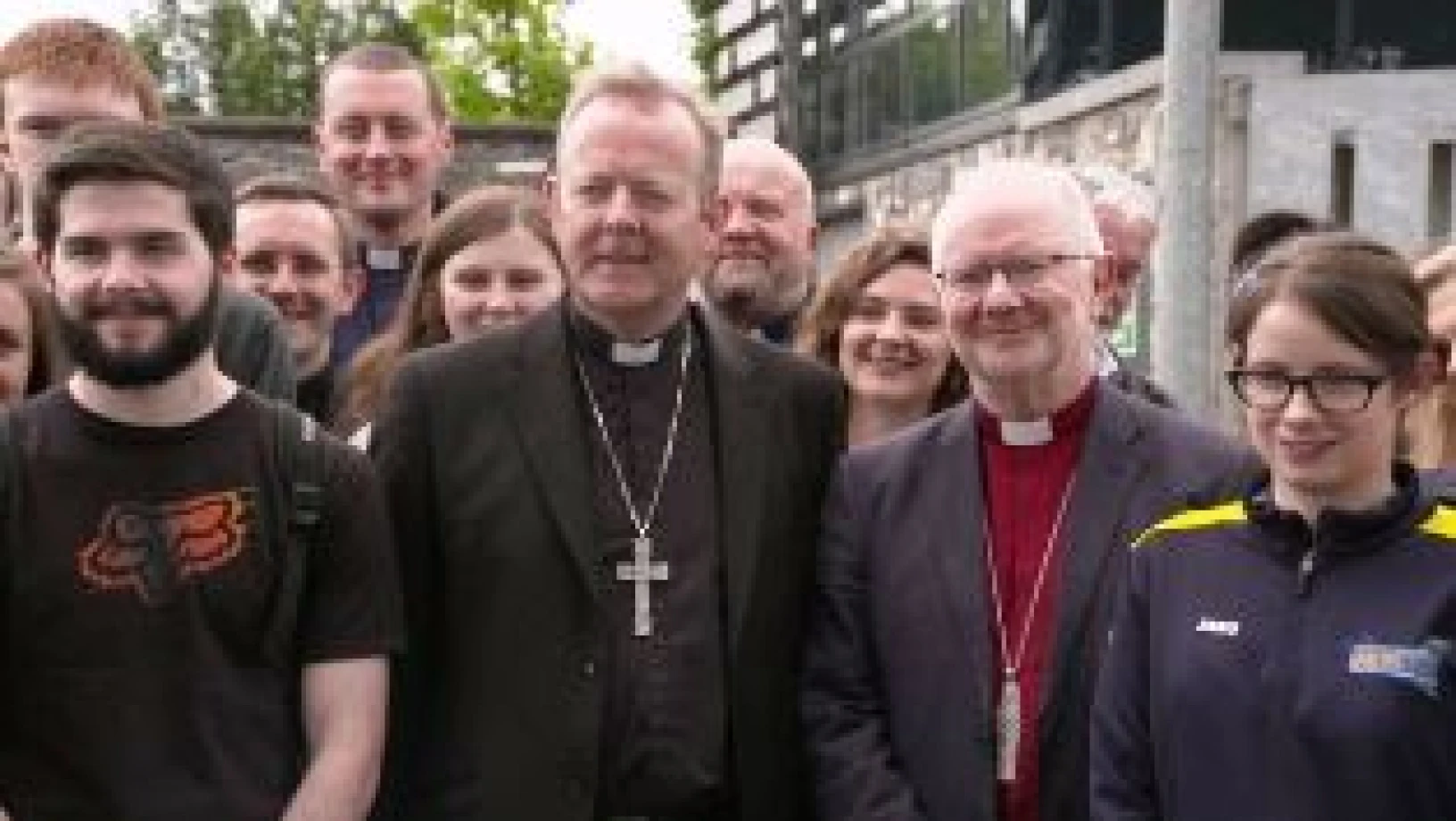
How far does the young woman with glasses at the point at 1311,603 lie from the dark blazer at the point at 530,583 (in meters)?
0.75

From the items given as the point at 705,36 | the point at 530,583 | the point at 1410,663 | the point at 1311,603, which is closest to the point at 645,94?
the point at 530,583

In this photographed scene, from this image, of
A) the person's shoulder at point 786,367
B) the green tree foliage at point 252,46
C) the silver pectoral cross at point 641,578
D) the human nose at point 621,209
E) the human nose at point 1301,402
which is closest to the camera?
→ the human nose at point 1301,402

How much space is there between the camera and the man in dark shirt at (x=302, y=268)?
20.4ft

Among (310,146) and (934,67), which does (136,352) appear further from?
(934,67)

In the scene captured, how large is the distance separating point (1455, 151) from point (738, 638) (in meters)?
7.98

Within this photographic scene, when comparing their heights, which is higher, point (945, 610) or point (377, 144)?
point (377, 144)

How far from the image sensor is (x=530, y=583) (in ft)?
14.2

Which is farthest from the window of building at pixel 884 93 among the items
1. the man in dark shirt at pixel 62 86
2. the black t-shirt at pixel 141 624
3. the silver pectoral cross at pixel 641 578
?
the black t-shirt at pixel 141 624

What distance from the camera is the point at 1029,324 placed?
14.2 feet

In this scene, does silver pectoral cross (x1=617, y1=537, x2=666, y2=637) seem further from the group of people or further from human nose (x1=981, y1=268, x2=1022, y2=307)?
human nose (x1=981, y1=268, x2=1022, y2=307)

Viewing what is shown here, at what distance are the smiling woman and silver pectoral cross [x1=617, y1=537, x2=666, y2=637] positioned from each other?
1460mm

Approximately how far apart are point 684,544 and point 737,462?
20 cm

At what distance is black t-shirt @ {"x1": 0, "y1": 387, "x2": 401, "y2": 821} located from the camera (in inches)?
151

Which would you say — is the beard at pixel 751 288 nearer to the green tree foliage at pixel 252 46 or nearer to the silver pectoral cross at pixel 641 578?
the silver pectoral cross at pixel 641 578
